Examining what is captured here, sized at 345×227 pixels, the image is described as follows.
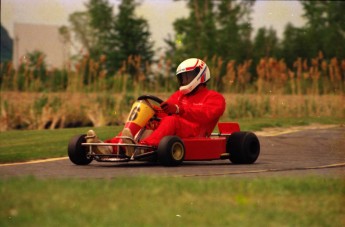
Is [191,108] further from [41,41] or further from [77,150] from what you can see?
[41,41]

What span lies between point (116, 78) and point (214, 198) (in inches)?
579

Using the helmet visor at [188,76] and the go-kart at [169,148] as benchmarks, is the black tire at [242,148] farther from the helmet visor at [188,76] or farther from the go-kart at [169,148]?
the helmet visor at [188,76]

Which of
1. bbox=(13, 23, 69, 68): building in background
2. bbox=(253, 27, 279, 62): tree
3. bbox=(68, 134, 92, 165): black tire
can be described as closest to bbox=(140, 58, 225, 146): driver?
bbox=(68, 134, 92, 165): black tire

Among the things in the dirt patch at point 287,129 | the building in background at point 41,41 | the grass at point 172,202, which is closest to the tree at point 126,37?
the building in background at point 41,41

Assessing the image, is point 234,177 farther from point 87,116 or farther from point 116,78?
point 116,78

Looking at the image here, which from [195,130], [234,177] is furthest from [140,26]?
[234,177]

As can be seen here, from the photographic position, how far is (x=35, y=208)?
25.4 feet

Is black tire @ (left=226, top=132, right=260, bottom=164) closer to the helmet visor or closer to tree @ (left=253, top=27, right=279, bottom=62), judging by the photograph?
the helmet visor

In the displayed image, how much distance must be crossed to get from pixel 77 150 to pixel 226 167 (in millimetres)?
2005

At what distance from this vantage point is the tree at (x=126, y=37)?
1170 inches

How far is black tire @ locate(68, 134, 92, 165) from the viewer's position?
1250 centimetres

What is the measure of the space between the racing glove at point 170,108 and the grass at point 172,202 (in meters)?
2.64

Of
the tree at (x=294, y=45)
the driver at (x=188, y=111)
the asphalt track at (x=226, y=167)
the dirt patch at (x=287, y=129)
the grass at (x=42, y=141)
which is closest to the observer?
the asphalt track at (x=226, y=167)

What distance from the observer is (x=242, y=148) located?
1305cm
